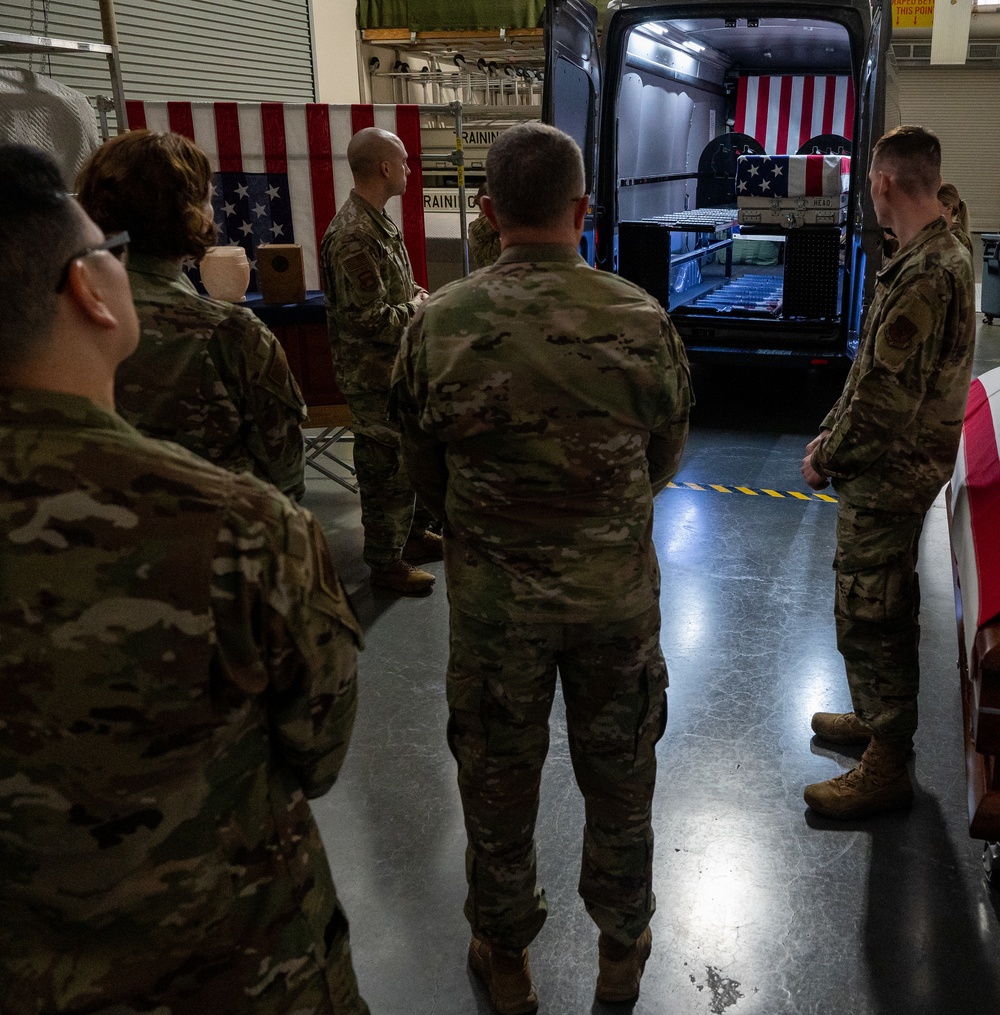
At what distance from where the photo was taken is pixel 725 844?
2.56 metres

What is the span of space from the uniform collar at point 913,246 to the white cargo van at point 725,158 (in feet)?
11.2

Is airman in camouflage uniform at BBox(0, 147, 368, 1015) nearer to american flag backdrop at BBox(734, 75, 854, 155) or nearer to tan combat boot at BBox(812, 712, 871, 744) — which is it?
tan combat boot at BBox(812, 712, 871, 744)

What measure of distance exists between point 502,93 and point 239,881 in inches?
413

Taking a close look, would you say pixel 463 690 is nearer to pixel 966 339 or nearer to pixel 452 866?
pixel 452 866

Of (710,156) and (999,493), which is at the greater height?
(710,156)

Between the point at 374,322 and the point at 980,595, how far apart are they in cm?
247

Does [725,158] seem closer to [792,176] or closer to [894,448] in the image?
[792,176]

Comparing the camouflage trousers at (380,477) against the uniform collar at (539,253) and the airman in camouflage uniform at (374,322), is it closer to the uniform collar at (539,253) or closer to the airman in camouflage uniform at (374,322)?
the airman in camouflage uniform at (374,322)

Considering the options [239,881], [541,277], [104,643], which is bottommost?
[239,881]

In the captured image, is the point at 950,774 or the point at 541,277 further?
the point at 950,774

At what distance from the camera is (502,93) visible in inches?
408

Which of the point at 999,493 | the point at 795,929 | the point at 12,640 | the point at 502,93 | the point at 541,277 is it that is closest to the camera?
the point at 12,640

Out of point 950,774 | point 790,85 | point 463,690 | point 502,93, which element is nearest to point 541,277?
point 463,690

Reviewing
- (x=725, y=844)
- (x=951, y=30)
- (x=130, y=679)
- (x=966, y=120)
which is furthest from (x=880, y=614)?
(x=966, y=120)
